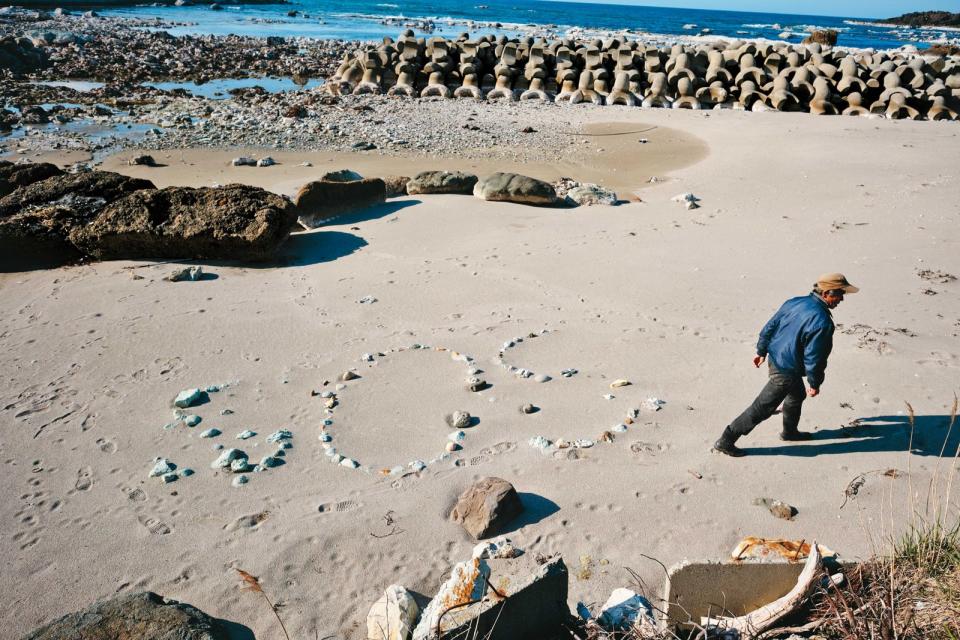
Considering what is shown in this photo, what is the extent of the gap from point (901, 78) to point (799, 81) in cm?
304

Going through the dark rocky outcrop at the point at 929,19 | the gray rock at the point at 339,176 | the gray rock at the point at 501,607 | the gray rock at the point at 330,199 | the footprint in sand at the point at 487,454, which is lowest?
the footprint in sand at the point at 487,454

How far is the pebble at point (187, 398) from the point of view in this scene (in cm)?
580

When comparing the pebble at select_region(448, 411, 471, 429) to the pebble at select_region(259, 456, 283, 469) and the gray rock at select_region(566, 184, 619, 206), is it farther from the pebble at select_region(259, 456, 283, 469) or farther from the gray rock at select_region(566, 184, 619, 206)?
the gray rock at select_region(566, 184, 619, 206)

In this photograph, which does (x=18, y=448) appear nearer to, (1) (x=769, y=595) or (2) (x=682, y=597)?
(2) (x=682, y=597)

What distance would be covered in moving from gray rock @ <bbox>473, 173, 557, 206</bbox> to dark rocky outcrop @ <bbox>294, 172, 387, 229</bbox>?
1.97 metres

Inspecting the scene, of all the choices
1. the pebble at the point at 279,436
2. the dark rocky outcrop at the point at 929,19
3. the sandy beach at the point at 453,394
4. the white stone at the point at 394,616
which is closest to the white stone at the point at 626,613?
the sandy beach at the point at 453,394

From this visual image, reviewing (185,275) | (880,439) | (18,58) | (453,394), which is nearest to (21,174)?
(185,275)

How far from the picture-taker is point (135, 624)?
315cm

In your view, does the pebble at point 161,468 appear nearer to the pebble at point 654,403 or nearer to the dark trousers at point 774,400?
the pebble at point 654,403

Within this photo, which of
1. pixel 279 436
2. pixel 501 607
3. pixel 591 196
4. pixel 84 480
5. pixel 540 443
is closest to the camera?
pixel 501 607

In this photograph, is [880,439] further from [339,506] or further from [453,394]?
[339,506]

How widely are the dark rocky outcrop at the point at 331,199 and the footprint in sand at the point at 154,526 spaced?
666 centimetres

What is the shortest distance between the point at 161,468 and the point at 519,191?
7.77 meters

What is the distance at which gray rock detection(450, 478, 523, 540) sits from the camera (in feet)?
14.0
